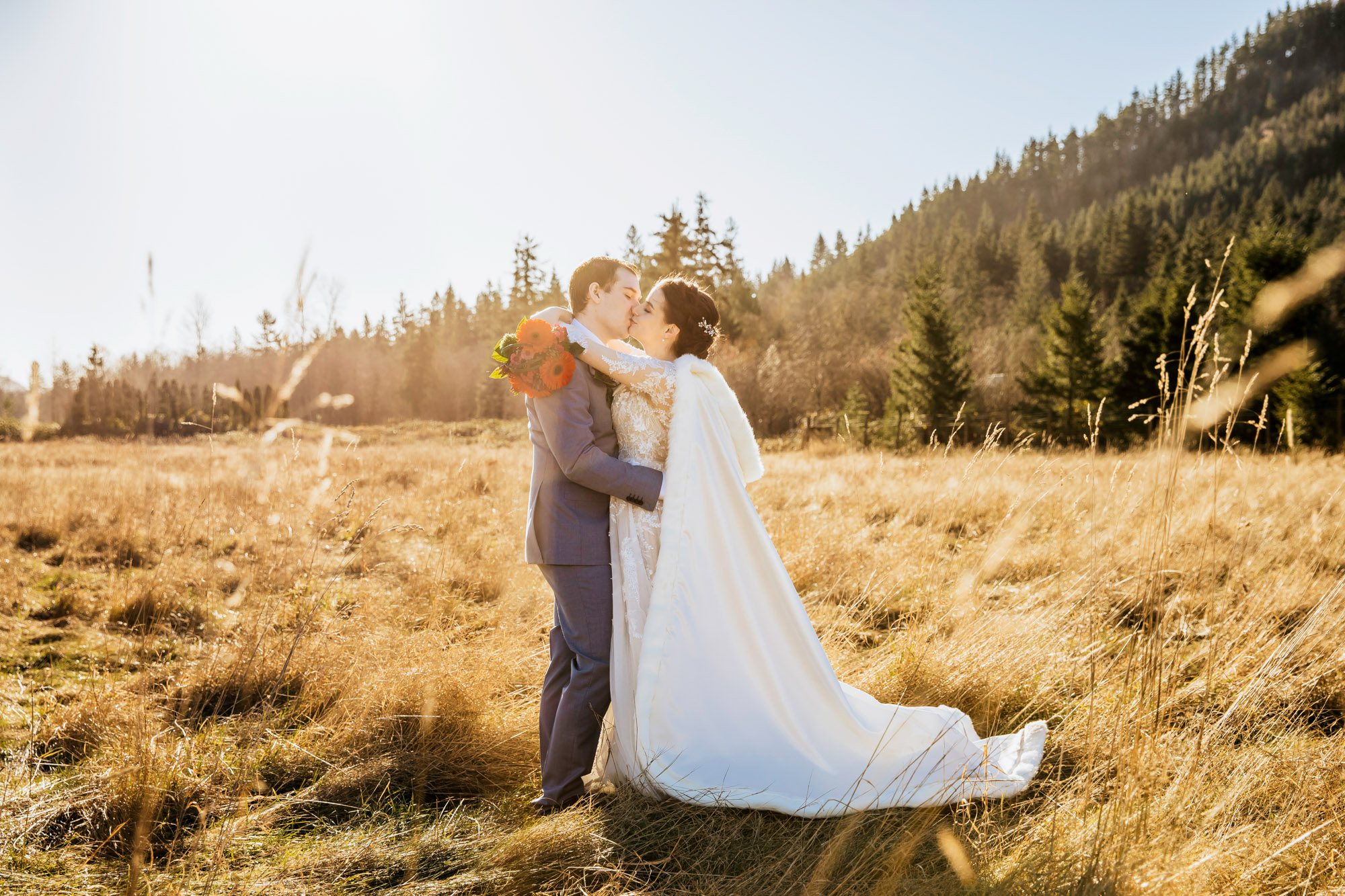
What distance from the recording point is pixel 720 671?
257 centimetres

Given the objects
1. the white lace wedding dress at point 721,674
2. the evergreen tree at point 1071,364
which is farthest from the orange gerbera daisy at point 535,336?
the evergreen tree at point 1071,364

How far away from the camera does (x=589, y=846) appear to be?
89.7 inches

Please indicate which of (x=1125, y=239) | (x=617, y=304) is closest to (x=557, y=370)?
(x=617, y=304)

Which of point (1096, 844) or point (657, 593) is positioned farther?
point (657, 593)

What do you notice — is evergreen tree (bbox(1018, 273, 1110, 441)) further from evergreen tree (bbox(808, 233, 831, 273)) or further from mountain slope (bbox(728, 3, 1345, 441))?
evergreen tree (bbox(808, 233, 831, 273))

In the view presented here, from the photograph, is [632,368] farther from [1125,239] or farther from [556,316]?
[1125,239]

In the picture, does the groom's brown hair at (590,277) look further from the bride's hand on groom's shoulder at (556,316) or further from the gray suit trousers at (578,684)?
the gray suit trousers at (578,684)

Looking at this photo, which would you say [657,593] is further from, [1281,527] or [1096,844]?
[1281,527]

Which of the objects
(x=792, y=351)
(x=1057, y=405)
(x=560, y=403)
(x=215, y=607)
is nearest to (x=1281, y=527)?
(x=560, y=403)

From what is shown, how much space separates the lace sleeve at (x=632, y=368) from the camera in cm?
262

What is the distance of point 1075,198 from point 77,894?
13392cm

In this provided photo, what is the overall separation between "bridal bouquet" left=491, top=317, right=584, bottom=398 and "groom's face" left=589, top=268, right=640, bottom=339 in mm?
304

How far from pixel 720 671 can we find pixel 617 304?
61.3 inches

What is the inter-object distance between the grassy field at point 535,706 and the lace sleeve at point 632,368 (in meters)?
1.01
